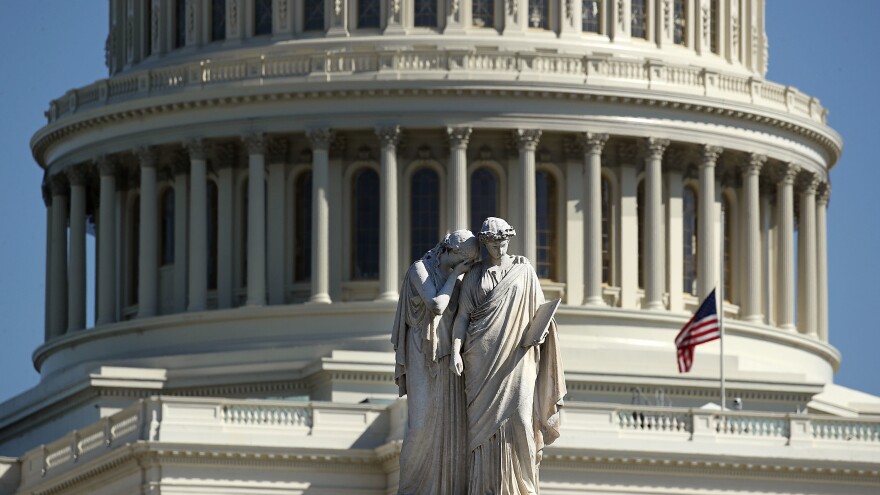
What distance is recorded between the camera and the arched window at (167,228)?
382ft

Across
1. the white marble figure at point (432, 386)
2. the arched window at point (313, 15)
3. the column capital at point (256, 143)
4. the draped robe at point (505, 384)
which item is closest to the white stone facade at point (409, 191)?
the column capital at point (256, 143)

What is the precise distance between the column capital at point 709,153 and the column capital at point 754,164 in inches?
59.7

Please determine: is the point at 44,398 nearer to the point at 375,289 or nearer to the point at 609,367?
the point at 375,289

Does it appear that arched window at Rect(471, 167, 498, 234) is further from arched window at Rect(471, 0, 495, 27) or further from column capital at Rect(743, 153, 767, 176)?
column capital at Rect(743, 153, 767, 176)

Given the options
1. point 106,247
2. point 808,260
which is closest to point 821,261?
point 808,260

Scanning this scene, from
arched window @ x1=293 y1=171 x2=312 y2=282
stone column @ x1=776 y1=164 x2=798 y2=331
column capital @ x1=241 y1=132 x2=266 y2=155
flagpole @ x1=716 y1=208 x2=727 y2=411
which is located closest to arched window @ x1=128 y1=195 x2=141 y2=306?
arched window @ x1=293 y1=171 x2=312 y2=282

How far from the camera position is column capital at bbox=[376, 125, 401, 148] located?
110625 millimetres

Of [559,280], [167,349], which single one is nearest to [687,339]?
[559,280]

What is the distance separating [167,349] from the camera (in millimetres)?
110375

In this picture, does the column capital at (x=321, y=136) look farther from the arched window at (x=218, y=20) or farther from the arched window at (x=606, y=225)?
the arched window at (x=606, y=225)

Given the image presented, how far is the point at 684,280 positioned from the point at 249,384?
16837 mm

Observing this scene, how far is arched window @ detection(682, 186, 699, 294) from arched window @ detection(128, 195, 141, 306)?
18687 millimetres

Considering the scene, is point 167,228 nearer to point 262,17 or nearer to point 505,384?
point 262,17

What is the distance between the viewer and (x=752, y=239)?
374ft
